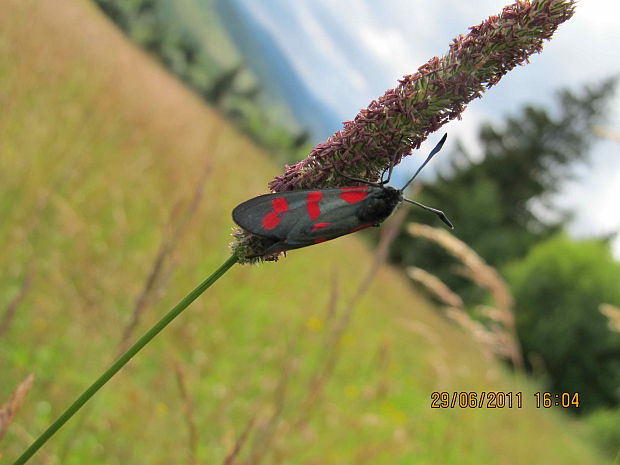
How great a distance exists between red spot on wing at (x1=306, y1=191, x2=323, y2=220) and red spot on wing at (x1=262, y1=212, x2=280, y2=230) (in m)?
0.07

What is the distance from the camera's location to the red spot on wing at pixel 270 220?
34.4 inches

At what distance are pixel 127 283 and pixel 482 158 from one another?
3510cm

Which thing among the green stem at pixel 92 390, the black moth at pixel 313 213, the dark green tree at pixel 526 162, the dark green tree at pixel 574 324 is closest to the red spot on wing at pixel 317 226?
the black moth at pixel 313 213

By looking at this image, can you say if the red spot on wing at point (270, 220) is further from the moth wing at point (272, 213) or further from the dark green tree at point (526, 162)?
the dark green tree at point (526, 162)

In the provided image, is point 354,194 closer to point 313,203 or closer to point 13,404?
point 313,203

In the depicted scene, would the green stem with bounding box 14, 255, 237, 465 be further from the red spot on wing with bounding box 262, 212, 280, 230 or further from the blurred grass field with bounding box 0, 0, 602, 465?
the blurred grass field with bounding box 0, 0, 602, 465

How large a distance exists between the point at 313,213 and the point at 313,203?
0.06 ft

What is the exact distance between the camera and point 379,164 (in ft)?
3.10

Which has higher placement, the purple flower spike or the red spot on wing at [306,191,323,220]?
the purple flower spike

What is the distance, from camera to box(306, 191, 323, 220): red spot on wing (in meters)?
0.93

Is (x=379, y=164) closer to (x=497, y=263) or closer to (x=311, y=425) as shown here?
(x=311, y=425)

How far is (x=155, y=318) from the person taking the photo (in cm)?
380

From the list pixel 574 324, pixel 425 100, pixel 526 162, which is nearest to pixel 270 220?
pixel 425 100

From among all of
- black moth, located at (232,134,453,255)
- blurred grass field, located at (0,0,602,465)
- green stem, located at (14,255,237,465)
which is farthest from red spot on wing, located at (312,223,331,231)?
blurred grass field, located at (0,0,602,465)
